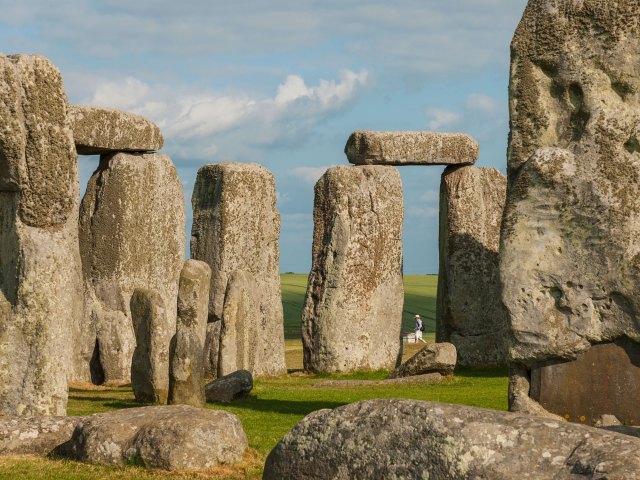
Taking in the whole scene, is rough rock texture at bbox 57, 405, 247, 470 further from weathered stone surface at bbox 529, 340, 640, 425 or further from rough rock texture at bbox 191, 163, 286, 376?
rough rock texture at bbox 191, 163, 286, 376

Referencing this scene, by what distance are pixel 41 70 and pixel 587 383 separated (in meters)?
5.82

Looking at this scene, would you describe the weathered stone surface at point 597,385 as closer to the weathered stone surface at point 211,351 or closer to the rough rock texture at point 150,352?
the rough rock texture at point 150,352

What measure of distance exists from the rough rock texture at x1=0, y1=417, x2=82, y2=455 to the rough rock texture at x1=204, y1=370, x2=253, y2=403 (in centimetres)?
524

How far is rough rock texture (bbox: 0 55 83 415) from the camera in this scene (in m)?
12.8

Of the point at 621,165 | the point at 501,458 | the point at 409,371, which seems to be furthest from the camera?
the point at 409,371

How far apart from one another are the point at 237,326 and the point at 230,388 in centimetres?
340

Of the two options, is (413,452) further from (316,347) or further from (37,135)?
(316,347)

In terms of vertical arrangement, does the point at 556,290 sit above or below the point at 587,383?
above

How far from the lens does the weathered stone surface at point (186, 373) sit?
15586 millimetres

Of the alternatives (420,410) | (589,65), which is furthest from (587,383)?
(420,410)

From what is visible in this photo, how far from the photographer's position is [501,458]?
7082 millimetres

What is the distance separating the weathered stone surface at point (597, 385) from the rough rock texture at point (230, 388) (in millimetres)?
4442

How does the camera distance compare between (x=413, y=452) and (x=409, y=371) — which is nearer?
(x=413, y=452)

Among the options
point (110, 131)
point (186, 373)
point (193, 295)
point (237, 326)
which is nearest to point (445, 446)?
point (186, 373)
